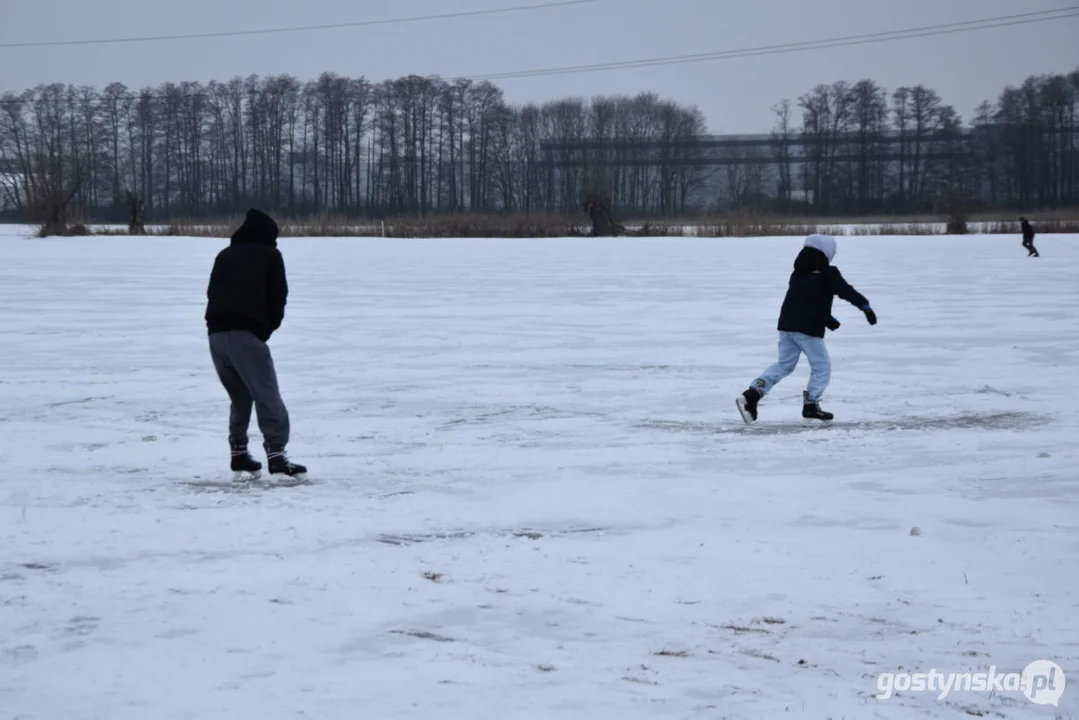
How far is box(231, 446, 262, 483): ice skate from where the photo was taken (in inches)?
286

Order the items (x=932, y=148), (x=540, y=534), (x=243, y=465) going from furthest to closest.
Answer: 1. (x=932, y=148)
2. (x=243, y=465)
3. (x=540, y=534)

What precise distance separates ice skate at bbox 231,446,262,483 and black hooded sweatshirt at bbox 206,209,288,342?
2.31 ft

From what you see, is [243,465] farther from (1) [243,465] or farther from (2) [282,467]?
(2) [282,467]

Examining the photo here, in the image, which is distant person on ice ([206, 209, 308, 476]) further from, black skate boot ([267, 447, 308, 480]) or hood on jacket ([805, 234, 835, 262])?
hood on jacket ([805, 234, 835, 262])

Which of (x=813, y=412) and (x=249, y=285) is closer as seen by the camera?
(x=249, y=285)

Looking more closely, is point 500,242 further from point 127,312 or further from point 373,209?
point 373,209

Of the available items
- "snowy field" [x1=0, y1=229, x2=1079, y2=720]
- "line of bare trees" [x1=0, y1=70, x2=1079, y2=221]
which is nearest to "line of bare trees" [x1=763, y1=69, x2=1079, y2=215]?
"line of bare trees" [x1=0, y1=70, x2=1079, y2=221]

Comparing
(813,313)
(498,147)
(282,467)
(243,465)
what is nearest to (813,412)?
(813,313)

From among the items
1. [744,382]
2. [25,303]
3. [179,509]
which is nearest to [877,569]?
[179,509]

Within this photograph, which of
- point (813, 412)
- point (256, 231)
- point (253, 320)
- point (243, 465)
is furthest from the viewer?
point (813, 412)

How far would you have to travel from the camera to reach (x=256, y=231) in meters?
7.11

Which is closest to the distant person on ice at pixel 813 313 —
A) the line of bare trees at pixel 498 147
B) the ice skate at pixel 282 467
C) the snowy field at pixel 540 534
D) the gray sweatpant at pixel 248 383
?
the snowy field at pixel 540 534

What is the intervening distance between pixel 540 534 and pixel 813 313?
3.92 metres

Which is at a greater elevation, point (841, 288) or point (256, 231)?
point (256, 231)
